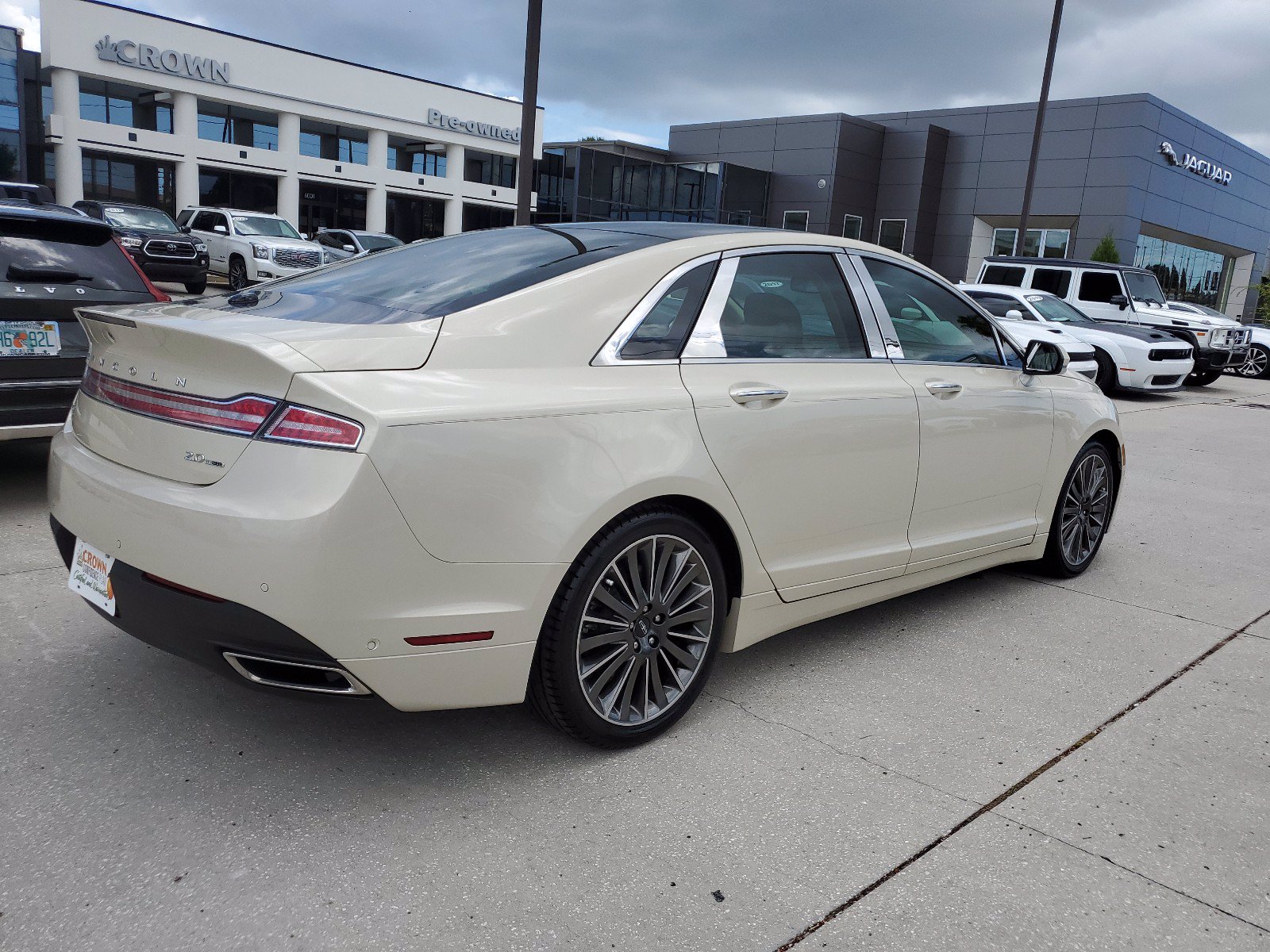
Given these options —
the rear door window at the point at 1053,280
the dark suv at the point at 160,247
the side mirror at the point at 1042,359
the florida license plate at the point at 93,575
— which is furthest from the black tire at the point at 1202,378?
the florida license plate at the point at 93,575

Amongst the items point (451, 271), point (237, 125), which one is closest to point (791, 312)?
point (451, 271)

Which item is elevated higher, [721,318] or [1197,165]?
[1197,165]

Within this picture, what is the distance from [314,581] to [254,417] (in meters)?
0.44

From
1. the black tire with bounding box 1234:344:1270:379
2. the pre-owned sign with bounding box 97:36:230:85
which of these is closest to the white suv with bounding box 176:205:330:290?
the pre-owned sign with bounding box 97:36:230:85

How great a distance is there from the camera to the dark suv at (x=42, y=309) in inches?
194

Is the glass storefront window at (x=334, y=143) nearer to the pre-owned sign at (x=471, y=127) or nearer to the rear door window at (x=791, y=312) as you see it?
the pre-owned sign at (x=471, y=127)

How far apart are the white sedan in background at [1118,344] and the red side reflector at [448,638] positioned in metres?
12.9

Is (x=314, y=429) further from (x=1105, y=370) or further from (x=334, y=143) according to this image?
(x=334, y=143)

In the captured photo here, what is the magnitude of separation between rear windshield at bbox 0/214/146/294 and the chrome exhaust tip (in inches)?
137

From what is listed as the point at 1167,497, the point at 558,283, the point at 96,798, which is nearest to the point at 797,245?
the point at 558,283

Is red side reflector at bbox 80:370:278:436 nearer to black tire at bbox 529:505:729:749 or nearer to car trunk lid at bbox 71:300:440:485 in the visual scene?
car trunk lid at bbox 71:300:440:485

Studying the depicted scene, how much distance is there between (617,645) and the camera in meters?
2.99

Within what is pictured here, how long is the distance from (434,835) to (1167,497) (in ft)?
22.2

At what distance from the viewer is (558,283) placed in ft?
9.76
